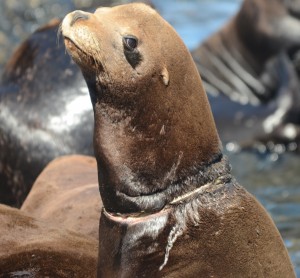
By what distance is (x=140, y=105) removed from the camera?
15.6 ft

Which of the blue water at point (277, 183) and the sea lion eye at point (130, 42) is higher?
the sea lion eye at point (130, 42)

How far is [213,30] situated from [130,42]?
1191cm

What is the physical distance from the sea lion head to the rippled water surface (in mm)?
3088

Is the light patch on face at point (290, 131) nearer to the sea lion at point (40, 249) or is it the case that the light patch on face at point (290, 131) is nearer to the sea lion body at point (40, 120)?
the sea lion body at point (40, 120)

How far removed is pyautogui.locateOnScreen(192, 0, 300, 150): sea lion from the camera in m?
12.0

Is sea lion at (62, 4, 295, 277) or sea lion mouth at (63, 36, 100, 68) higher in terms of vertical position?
sea lion mouth at (63, 36, 100, 68)

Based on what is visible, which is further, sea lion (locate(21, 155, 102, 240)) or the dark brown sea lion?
sea lion (locate(21, 155, 102, 240))

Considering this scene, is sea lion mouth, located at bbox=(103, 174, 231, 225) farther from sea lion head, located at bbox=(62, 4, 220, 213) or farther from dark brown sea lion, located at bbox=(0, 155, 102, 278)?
dark brown sea lion, located at bbox=(0, 155, 102, 278)

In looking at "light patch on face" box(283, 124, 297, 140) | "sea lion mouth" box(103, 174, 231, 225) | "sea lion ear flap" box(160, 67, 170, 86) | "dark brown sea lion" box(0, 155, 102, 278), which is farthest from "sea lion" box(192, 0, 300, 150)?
"sea lion ear flap" box(160, 67, 170, 86)

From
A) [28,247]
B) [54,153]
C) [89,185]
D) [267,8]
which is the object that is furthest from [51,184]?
[267,8]

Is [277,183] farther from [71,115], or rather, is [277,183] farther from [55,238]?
[55,238]

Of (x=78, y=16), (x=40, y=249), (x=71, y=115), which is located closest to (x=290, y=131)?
(x=71, y=115)

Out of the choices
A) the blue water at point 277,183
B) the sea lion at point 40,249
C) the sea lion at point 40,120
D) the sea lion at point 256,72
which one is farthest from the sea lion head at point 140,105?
the sea lion at point 256,72

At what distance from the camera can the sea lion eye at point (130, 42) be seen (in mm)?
4734
